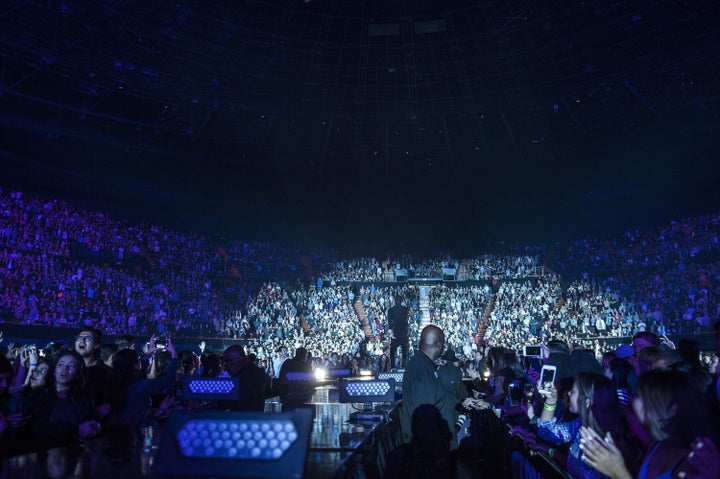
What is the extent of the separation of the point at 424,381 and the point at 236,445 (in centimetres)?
372

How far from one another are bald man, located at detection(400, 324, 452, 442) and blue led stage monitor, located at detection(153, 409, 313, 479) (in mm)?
3525

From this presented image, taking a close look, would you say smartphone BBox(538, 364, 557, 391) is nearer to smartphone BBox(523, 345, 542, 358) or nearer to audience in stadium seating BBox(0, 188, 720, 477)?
audience in stadium seating BBox(0, 188, 720, 477)

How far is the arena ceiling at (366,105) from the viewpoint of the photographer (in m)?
25.5

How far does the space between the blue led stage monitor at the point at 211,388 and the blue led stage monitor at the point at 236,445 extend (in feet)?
13.7

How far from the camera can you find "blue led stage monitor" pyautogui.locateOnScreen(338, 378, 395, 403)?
328 inches

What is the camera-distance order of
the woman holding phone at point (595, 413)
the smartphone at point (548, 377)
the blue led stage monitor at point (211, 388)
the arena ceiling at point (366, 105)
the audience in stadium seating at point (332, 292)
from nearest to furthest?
the woman holding phone at point (595, 413), the smartphone at point (548, 377), the blue led stage monitor at point (211, 388), the audience in stadium seating at point (332, 292), the arena ceiling at point (366, 105)

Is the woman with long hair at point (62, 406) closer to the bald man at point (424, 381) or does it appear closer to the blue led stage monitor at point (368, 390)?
the bald man at point (424, 381)

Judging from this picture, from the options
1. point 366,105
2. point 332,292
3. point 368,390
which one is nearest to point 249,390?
point 368,390

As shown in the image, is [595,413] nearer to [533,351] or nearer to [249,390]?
[249,390]

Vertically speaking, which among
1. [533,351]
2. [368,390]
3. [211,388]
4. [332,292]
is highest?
[332,292]

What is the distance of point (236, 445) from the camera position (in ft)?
11.5

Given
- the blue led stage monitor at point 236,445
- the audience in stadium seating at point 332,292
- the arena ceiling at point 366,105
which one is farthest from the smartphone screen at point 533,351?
the arena ceiling at point 366,105

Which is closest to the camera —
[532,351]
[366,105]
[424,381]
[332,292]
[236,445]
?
[236,445]

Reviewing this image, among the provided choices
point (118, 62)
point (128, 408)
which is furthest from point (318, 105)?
point (128, 408)
